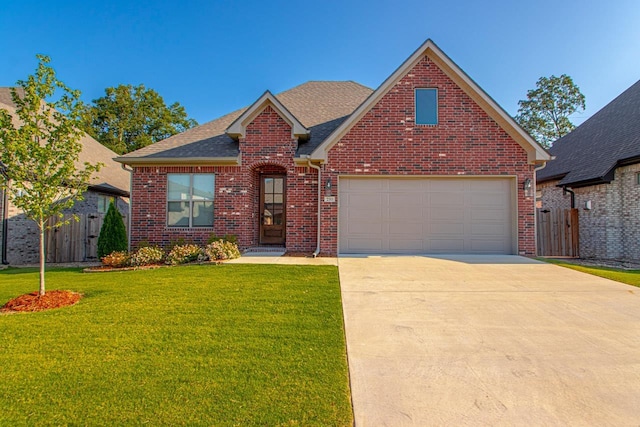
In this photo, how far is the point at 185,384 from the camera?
9.43 ft

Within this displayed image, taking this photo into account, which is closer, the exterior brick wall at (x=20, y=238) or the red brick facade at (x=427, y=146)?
the red brick facade at (x=427, y=146)

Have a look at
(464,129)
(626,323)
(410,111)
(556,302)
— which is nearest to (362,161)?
(410,111)

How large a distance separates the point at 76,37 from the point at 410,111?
15.9 meters

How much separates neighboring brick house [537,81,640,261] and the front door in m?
11.7

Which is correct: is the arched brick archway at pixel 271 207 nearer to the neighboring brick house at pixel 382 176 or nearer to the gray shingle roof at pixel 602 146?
the neighboring brick house at pixel 382 176

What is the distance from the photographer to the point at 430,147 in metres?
10.0

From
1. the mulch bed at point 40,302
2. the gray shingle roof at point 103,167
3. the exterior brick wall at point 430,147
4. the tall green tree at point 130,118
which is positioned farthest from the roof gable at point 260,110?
the tall green tree at point 130,118

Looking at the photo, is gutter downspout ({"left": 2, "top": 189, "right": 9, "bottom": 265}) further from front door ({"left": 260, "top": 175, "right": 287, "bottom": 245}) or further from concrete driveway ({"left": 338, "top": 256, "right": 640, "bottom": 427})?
concrete driveway ({"left": 338, "top": 256, "right": 640, "bottom": 427})

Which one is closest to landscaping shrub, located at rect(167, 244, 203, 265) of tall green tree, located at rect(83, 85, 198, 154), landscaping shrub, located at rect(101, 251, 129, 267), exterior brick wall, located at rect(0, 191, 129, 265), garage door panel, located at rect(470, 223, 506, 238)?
landscaping shrub, located at rect(101, 251, 129, 267)

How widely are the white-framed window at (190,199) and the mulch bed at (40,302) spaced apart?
207 inches

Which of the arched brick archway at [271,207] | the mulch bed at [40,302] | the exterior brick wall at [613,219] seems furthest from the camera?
the arched brick archway at [271,207]

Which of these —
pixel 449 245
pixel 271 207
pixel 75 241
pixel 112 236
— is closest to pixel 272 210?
pixel 271 207

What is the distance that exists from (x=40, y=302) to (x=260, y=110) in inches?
307

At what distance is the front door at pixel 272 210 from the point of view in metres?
11.8
